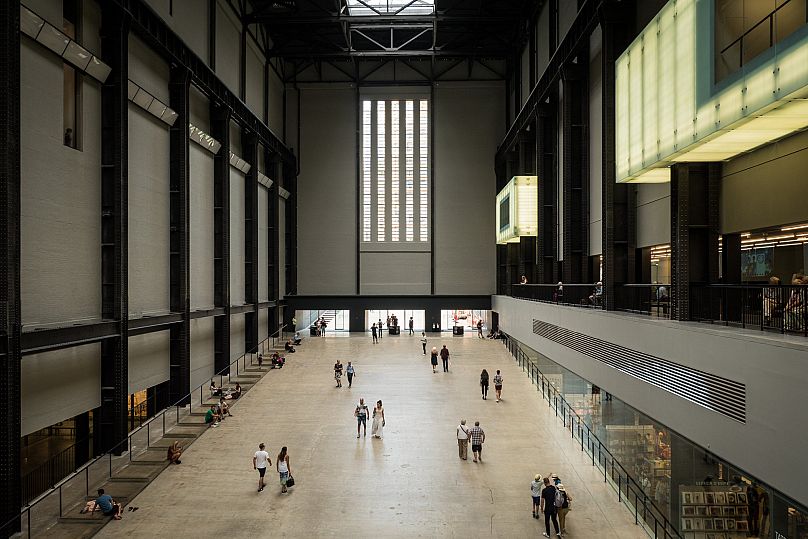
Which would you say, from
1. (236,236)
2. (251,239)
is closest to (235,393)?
(236,236)

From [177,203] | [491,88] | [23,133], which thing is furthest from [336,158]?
[23,133]

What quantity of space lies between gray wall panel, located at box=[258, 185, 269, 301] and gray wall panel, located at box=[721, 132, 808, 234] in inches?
1285

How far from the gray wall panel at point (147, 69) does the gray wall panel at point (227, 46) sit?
8008 millimetres

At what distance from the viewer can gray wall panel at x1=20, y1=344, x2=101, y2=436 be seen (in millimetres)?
14859

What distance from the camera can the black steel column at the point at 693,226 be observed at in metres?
13.6

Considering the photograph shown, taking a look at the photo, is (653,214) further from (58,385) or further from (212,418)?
(58,385)

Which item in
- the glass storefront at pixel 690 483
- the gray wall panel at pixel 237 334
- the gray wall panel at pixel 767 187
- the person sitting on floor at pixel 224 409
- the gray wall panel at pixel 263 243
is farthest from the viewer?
the gray wall panel at pixel 263 243

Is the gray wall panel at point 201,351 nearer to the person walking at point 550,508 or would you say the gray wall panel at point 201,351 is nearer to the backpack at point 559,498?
the person walking at point 550,508

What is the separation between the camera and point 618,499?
14.4m

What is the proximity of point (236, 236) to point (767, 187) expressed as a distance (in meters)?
29.4

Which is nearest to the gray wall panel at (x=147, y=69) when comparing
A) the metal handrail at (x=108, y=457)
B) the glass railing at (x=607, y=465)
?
the metal handrail at (x=108, y=457)

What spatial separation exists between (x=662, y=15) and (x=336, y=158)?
3863 centimetres

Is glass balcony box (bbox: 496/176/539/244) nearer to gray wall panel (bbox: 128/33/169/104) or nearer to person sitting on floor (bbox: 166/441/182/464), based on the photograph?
gray wall panel (bbox: 128/33/169/104)

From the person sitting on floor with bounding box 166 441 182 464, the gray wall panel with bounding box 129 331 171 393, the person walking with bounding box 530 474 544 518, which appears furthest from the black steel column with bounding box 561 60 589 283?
the gray wall panel with bounding box 129 331 171 393
